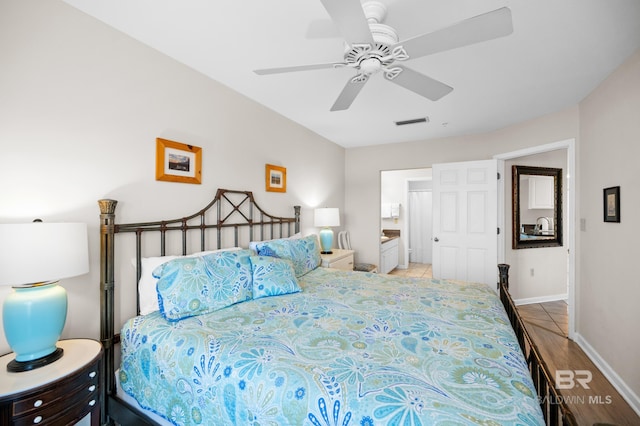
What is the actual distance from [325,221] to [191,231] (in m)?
1.95

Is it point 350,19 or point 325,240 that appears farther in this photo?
point 325,240

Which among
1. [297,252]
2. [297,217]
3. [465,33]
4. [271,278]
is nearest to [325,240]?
[297,217]

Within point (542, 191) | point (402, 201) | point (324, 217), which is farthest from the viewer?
point (402, 201)

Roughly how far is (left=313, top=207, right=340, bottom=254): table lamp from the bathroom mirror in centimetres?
268

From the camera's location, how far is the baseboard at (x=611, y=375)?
6.79 ft

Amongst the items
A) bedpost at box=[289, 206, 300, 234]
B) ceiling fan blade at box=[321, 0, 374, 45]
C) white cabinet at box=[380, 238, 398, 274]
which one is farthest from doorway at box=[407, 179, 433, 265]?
ceiling fan blade at box=[321, 0, 374, 45]

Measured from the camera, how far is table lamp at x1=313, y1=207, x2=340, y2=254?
3939 millimetres

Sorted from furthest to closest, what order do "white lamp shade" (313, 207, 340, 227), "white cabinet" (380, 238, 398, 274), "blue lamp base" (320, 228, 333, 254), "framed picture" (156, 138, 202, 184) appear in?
"white cabinet" (380, 238, 398, 274) → "blue lamp base" (320, 228, 333, 254) → "white lamp shade" (313, 207, 340, 227) → "framed picture" (156, 138, 202, 184)

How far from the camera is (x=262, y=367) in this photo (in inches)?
46.6

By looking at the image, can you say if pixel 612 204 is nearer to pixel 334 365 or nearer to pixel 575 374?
pixel 575 374

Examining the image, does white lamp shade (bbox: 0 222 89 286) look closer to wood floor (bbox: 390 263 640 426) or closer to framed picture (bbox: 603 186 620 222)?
wood floor (bbox: 390 263 640 426)

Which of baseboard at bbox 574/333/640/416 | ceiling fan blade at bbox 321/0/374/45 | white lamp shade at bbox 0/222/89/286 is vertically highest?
ceiling fan blade at bbox 321/0/374/45

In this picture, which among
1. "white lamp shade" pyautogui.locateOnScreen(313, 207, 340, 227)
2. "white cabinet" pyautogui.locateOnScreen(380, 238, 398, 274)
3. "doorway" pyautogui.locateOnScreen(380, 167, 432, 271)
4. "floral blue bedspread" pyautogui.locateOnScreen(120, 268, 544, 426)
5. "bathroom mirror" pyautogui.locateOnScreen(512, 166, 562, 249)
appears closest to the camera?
"floral blue bedspread" pyautogui.locateOnScreen(120, 268, 544, 426)

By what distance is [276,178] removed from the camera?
3.36 meters
